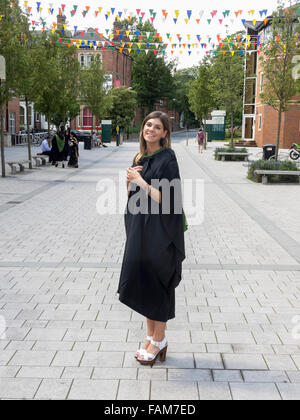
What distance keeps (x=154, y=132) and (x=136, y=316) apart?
6.31 ft

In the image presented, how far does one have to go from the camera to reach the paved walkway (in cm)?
350

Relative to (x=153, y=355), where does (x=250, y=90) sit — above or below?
above

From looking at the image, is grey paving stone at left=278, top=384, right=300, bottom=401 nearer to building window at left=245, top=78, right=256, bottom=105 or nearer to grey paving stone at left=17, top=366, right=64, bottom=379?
grey paving stone at left=17, top=366, right=64, bottom=379

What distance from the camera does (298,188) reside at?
15.4m

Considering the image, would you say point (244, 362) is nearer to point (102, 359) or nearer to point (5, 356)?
point (102, 359)

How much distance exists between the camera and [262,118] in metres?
42.8

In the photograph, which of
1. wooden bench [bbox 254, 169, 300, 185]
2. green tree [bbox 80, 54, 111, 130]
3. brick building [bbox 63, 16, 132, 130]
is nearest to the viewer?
wooden bench [bbox 254, 169, 300, 185]

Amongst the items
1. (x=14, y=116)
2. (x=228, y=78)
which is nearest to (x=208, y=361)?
(x=228, y=78)

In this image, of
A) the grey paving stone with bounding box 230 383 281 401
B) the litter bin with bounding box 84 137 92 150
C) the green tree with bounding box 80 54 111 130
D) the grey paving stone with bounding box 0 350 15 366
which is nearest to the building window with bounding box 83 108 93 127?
the green tree with bounding box 80 54 111 130

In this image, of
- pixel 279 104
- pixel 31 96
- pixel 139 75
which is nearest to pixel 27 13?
pixel 31 96

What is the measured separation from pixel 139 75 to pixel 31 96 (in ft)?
206

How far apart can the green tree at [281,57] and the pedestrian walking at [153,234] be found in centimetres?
1550

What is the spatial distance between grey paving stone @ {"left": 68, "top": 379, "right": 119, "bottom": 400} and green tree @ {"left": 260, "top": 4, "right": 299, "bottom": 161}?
53.0 ft

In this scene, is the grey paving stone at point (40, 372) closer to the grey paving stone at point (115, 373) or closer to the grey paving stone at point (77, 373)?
the grey paving stone at point (77, 373)
